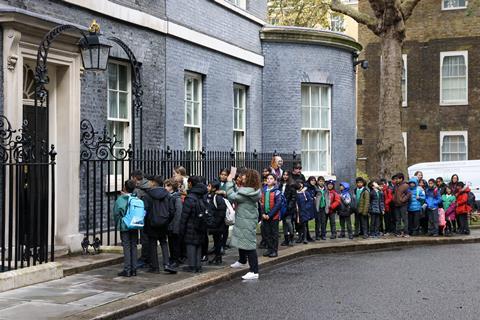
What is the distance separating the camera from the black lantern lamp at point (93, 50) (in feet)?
37.4

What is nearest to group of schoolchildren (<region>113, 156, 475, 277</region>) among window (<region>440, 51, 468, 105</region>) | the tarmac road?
the tarmac road

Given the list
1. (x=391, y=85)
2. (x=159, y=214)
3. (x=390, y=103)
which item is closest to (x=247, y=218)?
(x=159, y=214)

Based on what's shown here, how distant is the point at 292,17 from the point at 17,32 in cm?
2647

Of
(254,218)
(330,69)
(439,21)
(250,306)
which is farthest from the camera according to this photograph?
(439,21)

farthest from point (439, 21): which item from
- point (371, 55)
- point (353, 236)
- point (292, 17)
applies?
point (353, 236)

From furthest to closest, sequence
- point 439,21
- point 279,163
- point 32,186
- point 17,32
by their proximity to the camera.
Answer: point 439,21 → point 279,163 → point 17,32 → point 32,186

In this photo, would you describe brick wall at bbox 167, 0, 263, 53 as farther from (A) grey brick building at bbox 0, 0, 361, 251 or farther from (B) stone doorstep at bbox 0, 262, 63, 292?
(B) stone doorstep at bbox 0, 262, 63, 292

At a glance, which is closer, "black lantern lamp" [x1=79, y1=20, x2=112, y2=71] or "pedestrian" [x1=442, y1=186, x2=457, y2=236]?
"black lantern lamp" [x1=79, y1=20, x2=112, y2=71]

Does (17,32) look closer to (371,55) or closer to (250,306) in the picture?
(250,306)

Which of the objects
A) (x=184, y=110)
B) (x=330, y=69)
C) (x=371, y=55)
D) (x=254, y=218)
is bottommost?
(x=254, y=218)

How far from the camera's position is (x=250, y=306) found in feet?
29.4

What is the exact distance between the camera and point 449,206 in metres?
18.2

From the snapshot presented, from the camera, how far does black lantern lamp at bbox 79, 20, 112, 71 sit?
449 inches

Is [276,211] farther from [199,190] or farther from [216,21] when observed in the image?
[216,21]
